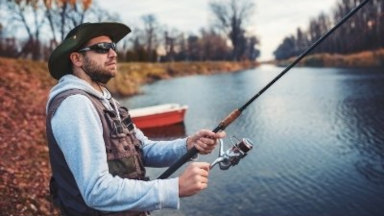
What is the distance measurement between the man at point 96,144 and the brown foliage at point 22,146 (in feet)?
15.9

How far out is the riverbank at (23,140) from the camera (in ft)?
24.7

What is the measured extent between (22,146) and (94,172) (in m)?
9.52

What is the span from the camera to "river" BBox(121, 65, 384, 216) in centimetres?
937

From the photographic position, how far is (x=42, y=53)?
40031 millimetres

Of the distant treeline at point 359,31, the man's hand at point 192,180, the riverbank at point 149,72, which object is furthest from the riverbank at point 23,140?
the distant treeline at point 359,31

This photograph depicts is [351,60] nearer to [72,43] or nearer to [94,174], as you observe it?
[72,43]

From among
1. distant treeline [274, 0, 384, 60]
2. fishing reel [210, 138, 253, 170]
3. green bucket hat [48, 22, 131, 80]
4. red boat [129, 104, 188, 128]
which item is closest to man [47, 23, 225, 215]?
green bucket hat [48, 22, 131, 80]

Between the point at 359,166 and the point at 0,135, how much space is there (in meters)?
9.79

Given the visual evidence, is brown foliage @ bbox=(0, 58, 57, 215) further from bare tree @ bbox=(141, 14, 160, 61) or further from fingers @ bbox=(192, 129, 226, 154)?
bare tree @ bbox=(141, 14, 160, 61)

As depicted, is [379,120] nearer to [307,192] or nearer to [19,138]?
[307,192]

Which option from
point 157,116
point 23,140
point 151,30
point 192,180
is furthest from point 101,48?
point 151,30

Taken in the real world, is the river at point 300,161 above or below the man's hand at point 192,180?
below

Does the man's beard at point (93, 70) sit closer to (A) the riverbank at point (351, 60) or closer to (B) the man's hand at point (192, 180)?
→ (B) the man's hand at point (192, 180)

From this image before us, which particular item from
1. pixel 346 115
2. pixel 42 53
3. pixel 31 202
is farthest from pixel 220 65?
pixel 31 202
